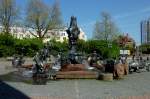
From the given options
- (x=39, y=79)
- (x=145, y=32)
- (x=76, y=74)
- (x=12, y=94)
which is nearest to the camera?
(x=12, y=94)

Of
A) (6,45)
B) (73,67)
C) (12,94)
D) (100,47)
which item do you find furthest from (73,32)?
(100,47)

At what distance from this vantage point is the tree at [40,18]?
78562 mm

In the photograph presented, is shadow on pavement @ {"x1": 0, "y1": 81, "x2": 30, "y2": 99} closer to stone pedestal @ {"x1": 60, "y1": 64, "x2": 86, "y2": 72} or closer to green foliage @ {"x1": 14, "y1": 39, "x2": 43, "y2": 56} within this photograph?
stone pedestal @ {"x1": 60, "y1": 64, "x2": 86, "y2": 72}

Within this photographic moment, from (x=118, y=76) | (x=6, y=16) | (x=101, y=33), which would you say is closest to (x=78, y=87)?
(x=118, y=76)

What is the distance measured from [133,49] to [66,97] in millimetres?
57159

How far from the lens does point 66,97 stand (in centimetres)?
1366

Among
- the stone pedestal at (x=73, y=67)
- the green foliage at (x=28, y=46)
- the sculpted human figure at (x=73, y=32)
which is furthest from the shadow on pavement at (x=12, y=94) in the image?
the green foliage at (x=28, y=46)

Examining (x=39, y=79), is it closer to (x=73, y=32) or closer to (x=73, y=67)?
(x=73, y=67)

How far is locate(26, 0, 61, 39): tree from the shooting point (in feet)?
258

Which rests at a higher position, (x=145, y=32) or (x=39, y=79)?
(x=145, y=32)

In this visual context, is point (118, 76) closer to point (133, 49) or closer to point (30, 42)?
point (30, 42)

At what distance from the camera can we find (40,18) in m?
79.6

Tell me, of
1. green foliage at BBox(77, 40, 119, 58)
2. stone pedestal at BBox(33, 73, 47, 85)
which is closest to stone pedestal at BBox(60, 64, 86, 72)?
stone pedestal at BBox(33, 73, 47, 85)

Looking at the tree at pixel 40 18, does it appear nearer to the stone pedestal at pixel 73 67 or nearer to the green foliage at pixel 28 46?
the green foliage at pixel 28 46
